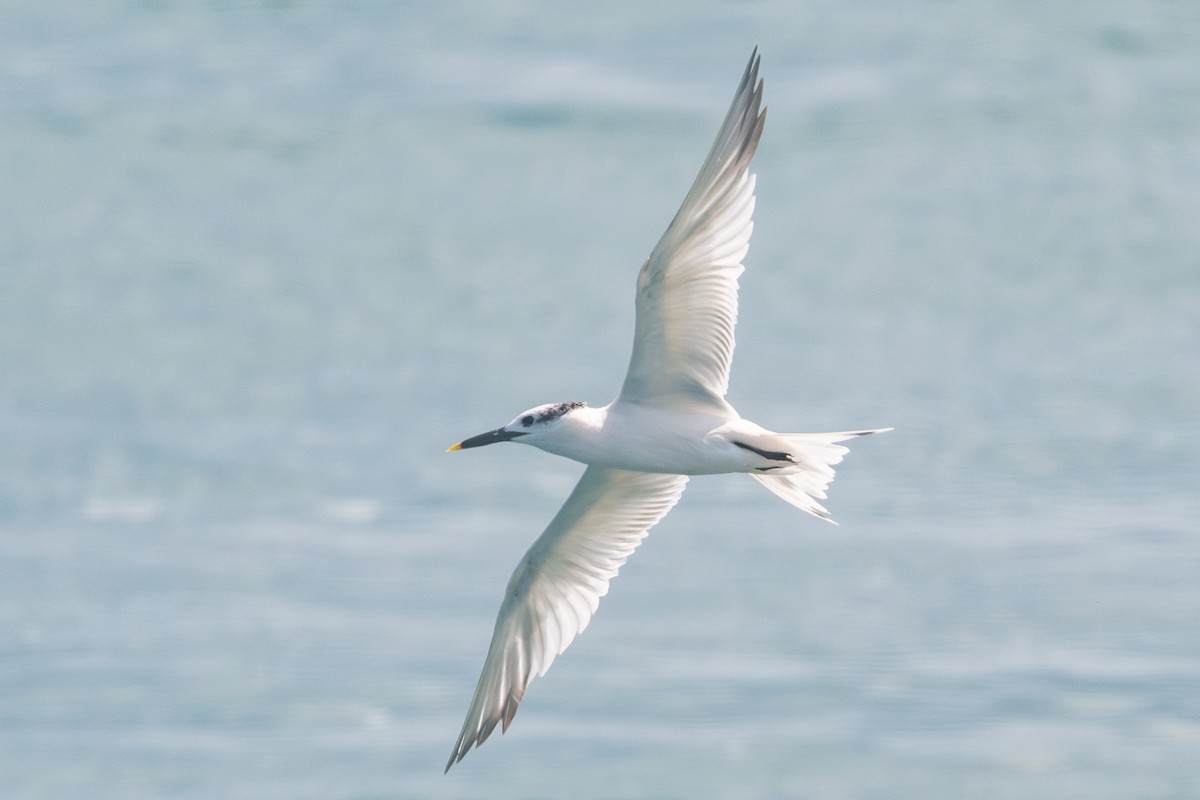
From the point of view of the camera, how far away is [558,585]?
28.3 ft

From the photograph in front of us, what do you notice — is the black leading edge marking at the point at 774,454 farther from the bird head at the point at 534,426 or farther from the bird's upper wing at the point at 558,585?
the bird's upper wing at the point at 558,585

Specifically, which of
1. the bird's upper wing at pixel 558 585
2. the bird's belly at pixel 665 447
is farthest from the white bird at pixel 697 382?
the bird's upper wing at pixel 558 585

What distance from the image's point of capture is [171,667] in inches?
693

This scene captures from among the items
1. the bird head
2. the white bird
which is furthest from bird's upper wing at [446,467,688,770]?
the bird head

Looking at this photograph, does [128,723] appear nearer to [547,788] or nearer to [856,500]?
[547,788]

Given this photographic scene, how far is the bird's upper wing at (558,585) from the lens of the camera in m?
8.52

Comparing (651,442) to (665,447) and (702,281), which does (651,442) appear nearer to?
(665,447)

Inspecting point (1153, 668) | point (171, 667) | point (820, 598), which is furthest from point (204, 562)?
point (1153, 668)

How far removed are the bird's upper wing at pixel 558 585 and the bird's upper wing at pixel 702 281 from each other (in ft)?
3.02

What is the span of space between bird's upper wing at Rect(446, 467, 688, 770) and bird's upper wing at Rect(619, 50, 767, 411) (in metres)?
0.92

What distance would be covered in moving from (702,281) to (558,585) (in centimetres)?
183

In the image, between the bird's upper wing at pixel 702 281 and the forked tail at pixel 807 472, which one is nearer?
the bird's upper wing at pixel 702 281

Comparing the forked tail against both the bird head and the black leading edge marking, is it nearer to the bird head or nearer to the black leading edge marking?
the black leading edge marking

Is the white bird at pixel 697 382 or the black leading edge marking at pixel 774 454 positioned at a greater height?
the white bird at pixel 697 382
